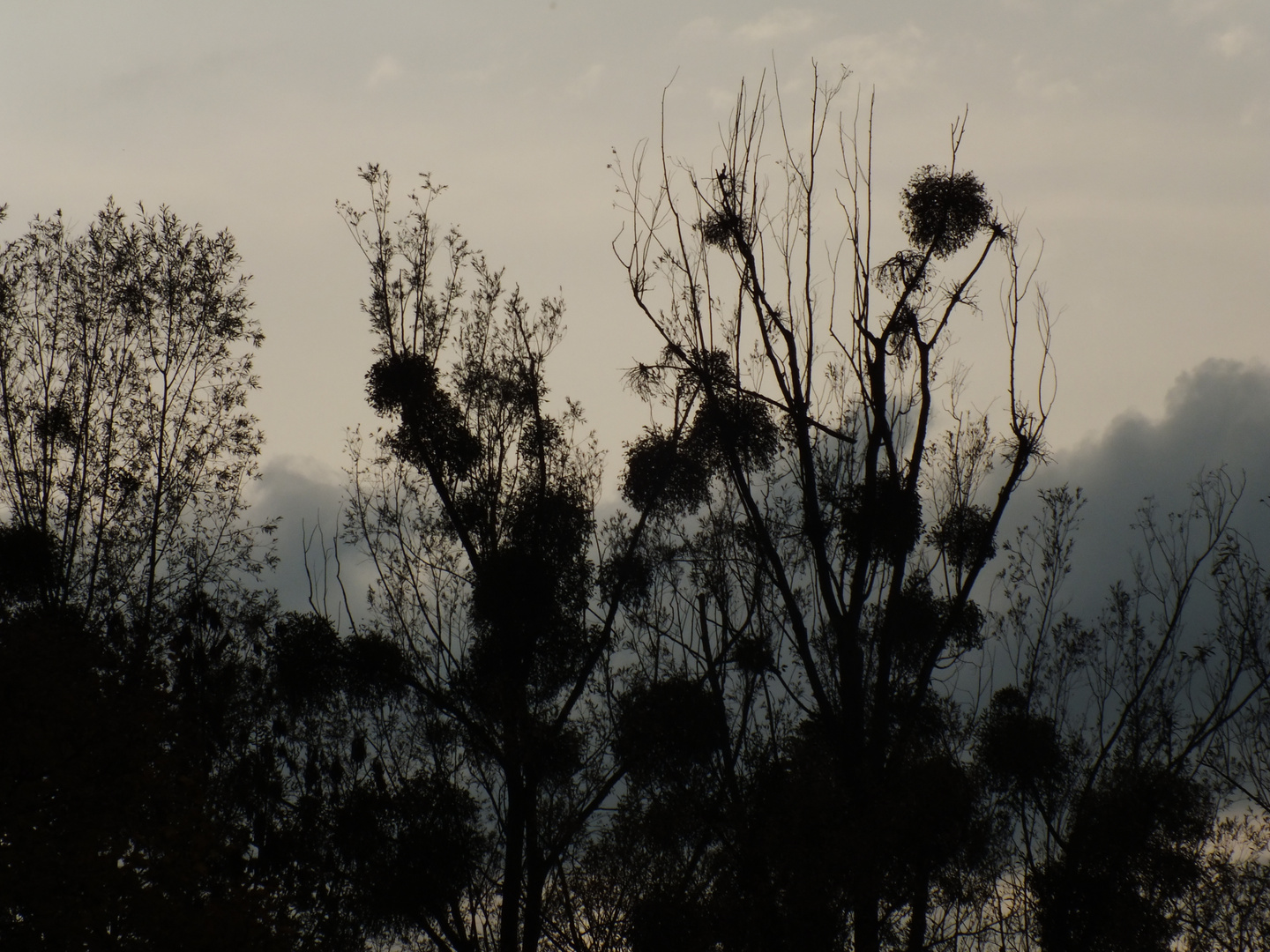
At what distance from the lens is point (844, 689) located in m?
13.0

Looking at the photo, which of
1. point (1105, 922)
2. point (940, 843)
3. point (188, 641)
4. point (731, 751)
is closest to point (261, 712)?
point (188, 641)

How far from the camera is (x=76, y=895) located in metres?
9.84

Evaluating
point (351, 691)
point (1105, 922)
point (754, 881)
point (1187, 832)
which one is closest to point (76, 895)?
point (351, 691)

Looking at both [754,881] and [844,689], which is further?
[754,881]

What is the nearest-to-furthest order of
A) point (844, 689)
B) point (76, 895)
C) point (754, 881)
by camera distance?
1. point (76, 895)
2. point (844, 689)
3. point (754, 881)

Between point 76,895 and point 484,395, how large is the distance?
9.76m

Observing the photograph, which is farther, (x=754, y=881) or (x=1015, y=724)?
(x=1015, y=724)

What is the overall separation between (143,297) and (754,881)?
49.1 ft

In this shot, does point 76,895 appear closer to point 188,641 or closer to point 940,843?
point 188,641

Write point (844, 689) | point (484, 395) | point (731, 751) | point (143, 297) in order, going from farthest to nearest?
point (143, 297) → point (484, 395) → point (731, 751) → point (844, 689)

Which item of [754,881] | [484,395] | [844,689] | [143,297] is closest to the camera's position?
[844,689]

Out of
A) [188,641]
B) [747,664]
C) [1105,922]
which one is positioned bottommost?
[1105,922]

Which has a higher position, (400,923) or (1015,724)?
(1015,724)

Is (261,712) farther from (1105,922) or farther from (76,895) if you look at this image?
(1105,922)
